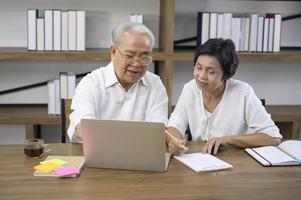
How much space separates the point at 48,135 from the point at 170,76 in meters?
1.08

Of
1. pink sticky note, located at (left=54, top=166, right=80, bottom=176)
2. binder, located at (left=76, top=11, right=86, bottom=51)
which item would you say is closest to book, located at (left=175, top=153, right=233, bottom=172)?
pink sticky note, located at (left=54, top=166, right=80, bottom=176)

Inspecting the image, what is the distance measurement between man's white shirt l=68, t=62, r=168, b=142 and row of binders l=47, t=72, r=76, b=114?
34.9 inches

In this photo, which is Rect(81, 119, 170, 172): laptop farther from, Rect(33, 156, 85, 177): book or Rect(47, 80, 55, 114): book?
Rect(47, 80, 55, 114): book

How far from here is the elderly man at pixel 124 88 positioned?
6.81 feet

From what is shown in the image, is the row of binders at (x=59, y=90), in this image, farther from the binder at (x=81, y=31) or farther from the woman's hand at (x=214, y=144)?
the woman's hand at (x=214, y=144)

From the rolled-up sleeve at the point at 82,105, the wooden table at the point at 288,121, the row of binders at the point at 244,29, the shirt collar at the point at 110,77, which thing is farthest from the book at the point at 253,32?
the rolled-up sleeve at the point at 82,105

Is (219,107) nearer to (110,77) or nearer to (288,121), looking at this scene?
(110,77)

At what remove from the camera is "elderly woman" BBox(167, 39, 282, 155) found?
2.14 metres

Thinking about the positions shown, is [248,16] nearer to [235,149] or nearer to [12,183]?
[235,149]

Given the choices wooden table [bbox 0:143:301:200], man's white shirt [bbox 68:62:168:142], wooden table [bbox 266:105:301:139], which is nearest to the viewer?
wooden table [bbox 0:143:301:200]

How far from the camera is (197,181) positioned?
163cm

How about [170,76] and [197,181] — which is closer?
[197,181]

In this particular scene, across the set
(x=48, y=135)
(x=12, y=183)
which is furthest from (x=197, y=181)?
(x=48, y=135)

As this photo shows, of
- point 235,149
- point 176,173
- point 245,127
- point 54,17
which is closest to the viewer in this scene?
point 176,173
